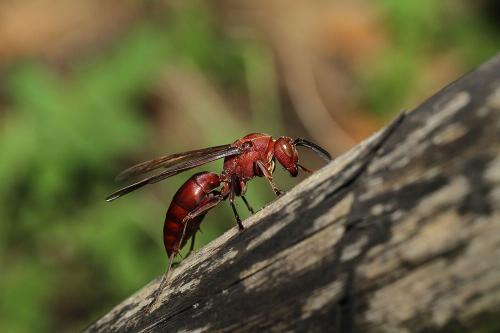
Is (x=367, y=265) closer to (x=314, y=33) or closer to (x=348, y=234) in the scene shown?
(x=348, y=234)

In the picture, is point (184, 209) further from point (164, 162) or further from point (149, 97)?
point (149, 97)

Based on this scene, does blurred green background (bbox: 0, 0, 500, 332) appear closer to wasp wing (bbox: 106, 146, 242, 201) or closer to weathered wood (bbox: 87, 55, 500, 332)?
wasp wing (bbox: 106, 146, 242, 201)

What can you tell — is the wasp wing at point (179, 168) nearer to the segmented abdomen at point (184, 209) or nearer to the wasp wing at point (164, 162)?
the wasp wing at point (164, 162)

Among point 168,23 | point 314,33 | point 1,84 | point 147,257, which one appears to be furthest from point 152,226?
point 314,33

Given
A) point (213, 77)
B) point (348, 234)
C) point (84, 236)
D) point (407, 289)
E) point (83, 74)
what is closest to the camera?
point (407, 289)

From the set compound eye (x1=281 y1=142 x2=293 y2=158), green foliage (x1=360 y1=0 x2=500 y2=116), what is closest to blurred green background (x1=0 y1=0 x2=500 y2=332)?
green foliage (x1=360 y1=0 x2=500 y2=116)

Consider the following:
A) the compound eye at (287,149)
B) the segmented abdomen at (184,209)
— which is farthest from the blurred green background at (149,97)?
the compound eye at (287,149)
